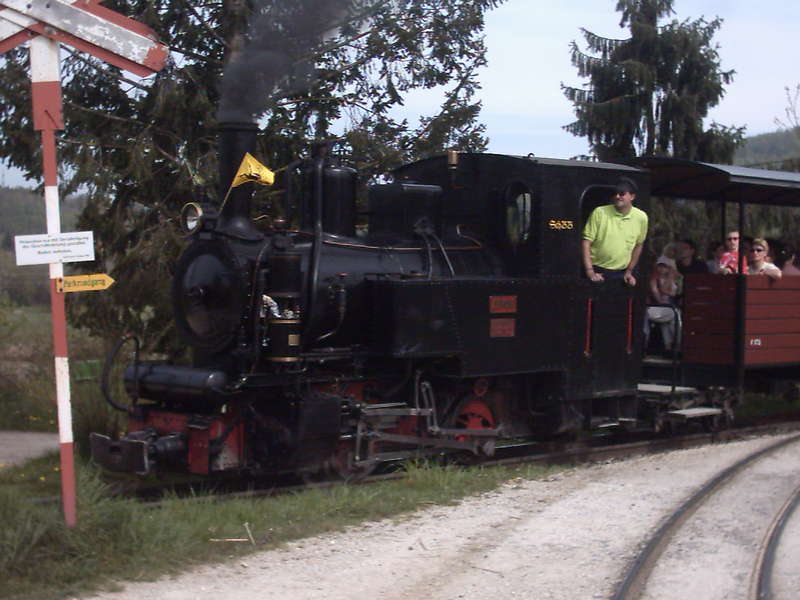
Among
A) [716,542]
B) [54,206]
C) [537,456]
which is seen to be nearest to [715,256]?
[537,456]

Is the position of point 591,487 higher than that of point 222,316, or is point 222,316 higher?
point 222,316

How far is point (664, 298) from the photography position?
1073 centimetres

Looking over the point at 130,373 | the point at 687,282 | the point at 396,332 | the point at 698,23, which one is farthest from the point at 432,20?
the point at 698,23

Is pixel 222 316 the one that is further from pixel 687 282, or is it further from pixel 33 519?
pixel 687 282

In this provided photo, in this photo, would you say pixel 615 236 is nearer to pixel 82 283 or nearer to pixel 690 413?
pixel 690 413

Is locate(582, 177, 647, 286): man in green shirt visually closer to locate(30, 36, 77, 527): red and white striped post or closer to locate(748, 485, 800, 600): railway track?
locate(748, 485, 800, 600): railway track

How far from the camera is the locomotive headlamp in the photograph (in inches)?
277

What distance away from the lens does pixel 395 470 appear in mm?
8133

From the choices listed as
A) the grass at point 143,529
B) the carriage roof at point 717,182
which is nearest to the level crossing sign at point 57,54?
the grass at point 143,529

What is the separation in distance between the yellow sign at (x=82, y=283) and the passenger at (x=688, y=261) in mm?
7225

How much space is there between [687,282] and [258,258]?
549 centimetres

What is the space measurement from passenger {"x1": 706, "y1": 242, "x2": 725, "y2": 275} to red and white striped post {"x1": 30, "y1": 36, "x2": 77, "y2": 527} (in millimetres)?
7785

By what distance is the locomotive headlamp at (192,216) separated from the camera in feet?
23.1

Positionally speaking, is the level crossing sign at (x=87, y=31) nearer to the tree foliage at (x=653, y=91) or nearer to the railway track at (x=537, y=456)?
the railway track at (x=537, y=456)
